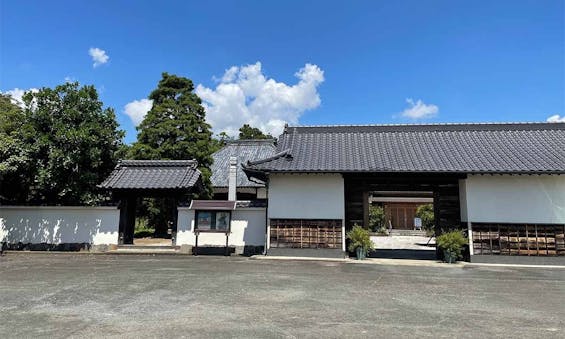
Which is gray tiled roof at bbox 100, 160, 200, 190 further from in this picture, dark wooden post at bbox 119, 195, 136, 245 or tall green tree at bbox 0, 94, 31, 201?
tall green tree at bbox 0, 94, 31, 201

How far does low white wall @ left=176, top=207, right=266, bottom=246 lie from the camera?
546 inches

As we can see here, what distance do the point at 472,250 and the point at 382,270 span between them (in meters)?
4.20

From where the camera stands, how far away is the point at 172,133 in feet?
59.4

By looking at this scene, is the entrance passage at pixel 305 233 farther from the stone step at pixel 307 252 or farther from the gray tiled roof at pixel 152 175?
the gray tiled roof at pixel 152 175

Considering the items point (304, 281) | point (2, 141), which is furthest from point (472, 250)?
point (2, 141)

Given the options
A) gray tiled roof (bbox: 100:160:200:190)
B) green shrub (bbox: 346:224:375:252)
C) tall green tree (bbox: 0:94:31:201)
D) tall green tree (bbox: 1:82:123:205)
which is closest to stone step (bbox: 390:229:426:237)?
green shrub (bbox: 346:224:375:252)

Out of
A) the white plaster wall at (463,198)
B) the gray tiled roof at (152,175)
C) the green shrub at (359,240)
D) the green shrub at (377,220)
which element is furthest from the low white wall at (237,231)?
the green shrub at (377,220)

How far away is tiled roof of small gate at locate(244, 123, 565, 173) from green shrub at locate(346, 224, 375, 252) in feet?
7.23

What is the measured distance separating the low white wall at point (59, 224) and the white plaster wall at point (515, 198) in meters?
13.7

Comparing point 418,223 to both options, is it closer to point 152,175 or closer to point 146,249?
point 152,175

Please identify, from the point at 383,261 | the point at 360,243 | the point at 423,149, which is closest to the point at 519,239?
the point at 423,149

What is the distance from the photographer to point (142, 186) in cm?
1410

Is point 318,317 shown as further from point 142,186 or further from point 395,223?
point 395,223

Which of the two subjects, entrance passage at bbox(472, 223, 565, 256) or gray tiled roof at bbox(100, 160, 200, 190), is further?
gray tiled roof at bbox(100, 160, 200, 190)
